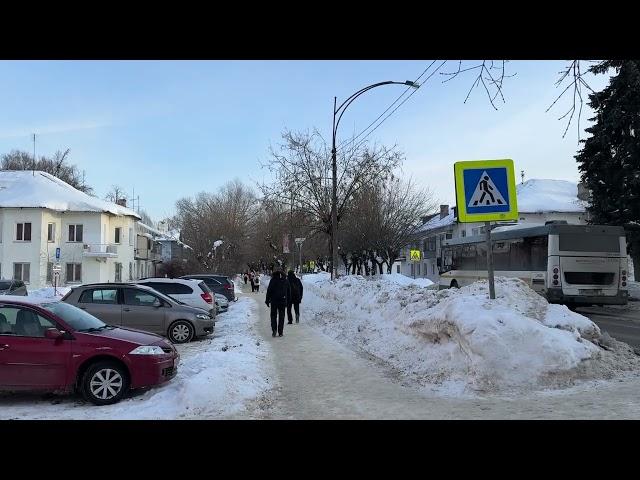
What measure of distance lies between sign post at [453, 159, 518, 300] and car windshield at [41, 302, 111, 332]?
5.99m

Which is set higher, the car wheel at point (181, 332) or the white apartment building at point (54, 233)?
the white apartment building at point (54, 233)

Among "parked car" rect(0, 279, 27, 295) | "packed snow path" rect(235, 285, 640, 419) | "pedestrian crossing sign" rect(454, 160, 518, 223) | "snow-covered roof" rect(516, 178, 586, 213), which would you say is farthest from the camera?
"snow-covered roof" rect(516, 178, 586, 213)

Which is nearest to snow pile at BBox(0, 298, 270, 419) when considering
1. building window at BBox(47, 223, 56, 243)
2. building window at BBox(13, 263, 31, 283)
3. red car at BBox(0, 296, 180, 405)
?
red car at BBox(0, 296, 180, 405)

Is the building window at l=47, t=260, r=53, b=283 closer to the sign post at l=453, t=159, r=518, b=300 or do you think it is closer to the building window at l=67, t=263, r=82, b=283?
the building window at l=67, t=263, r=82, b=283

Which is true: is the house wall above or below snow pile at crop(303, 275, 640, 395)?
above

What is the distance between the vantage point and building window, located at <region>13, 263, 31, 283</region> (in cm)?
4816

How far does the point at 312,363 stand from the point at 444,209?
68.0m

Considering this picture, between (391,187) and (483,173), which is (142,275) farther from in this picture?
(483,173)

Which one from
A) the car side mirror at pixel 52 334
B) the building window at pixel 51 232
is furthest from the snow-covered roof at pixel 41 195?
the car side mirror at pixel 52 334

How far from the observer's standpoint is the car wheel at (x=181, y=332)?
14.3 meters

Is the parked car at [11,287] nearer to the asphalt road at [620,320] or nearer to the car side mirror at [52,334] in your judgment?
the car side mirror at [52,334]

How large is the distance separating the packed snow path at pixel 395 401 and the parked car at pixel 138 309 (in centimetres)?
534
